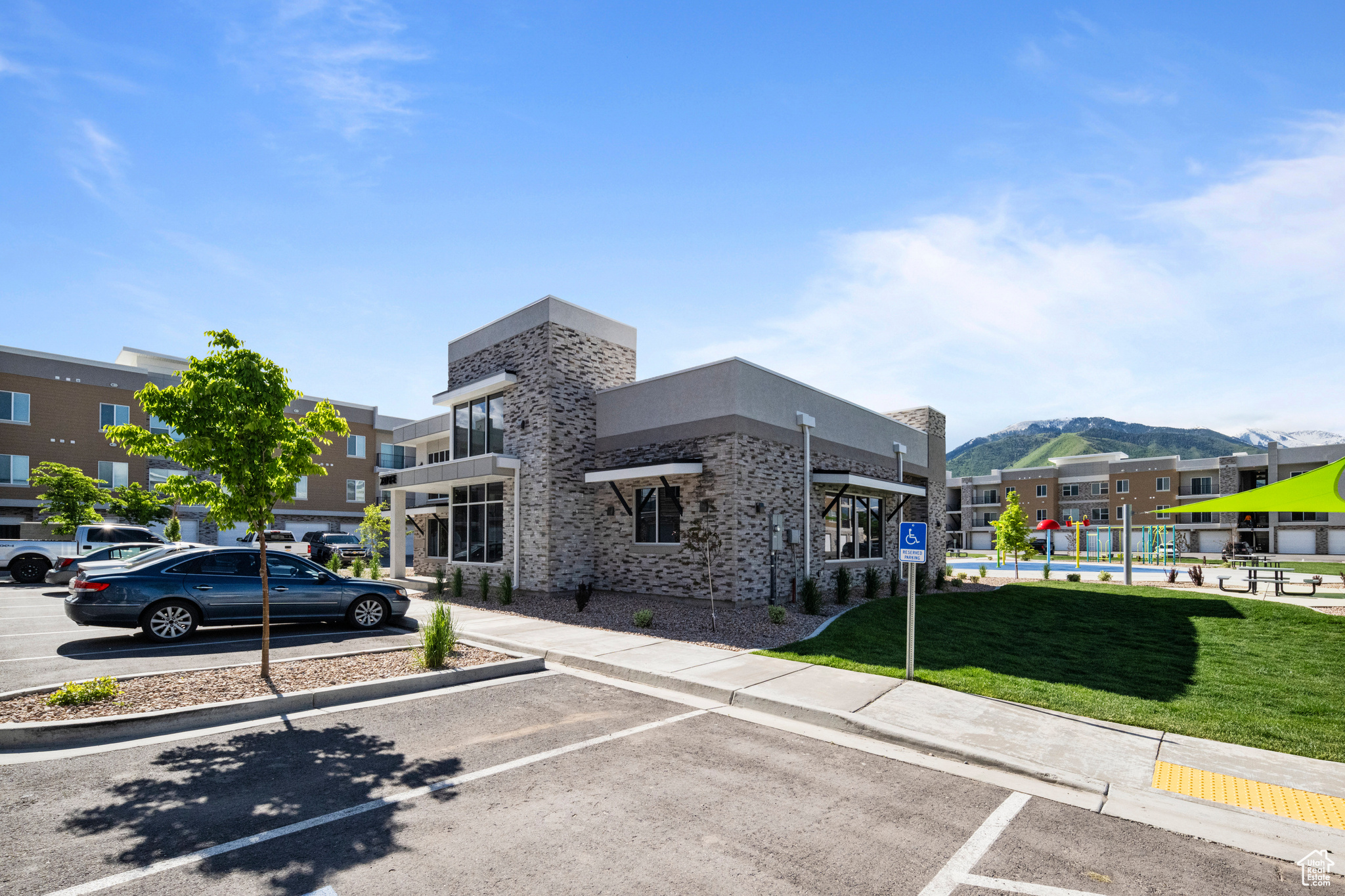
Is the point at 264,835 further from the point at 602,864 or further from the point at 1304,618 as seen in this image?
the point at 1304,618

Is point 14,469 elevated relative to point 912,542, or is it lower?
elevated

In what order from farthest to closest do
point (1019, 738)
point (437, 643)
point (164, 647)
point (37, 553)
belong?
point (37, 553)
point (164, 647)
point (437, 643)
point (1019, 738)

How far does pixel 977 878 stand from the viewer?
405 centimetres

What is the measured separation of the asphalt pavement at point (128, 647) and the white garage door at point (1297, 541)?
65469 millimetres

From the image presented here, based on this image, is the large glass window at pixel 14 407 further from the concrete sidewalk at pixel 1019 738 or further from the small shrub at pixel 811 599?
the small shrub at pixel 811 599

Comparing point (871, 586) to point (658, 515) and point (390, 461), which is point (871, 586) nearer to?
point (658, 515)

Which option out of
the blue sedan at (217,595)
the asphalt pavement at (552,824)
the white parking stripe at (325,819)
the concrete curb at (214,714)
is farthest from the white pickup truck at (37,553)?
the white parking stripe at (325,819)

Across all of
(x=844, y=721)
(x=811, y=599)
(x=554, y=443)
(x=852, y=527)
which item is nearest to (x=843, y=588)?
(x=811, y=599)

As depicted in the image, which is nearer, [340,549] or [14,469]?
[340,549]

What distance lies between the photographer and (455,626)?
13.0 meters

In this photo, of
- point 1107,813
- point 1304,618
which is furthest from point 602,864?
point 1304,618

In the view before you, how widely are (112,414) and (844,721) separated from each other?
4422 cm

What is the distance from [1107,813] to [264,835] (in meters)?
6.13

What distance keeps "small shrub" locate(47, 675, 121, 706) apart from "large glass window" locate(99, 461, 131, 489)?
122 feet
